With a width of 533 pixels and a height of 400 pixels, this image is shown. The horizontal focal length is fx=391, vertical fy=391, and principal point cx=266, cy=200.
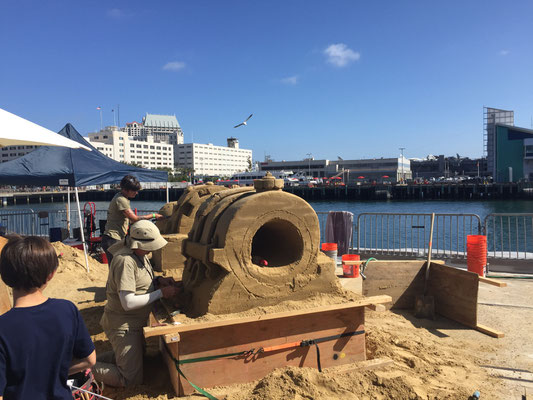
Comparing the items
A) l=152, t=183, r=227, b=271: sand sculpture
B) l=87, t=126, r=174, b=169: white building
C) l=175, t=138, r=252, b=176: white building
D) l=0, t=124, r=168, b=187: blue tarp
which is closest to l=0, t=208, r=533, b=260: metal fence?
l=0, t=124, r=168, b=187: blue tarp

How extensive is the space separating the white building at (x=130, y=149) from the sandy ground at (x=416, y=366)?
107635mm

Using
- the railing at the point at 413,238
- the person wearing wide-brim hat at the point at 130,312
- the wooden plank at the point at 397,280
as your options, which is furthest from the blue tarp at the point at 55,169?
the railing at the point at 413,238

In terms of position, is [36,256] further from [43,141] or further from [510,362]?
[510,362]

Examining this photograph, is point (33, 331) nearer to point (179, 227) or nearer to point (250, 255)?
point (250, 255)

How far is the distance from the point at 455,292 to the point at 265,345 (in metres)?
3.52

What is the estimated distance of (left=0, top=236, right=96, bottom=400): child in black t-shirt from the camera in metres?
1.81

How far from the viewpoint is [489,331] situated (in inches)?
210

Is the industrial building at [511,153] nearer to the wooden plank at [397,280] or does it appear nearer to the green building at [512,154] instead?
the green building at [512,154]

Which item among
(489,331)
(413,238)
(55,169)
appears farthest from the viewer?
(413,238)

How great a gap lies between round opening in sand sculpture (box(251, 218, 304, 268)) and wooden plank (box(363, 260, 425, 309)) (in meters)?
2.07

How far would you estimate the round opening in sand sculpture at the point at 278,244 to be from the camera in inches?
175

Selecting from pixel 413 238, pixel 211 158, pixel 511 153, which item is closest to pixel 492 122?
pixel 511 153

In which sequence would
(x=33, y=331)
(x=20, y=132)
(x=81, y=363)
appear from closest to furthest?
(x=33, y=331), (x=81, y=363), (x=20, y=132)

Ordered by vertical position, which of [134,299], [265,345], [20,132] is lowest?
[265,345]
